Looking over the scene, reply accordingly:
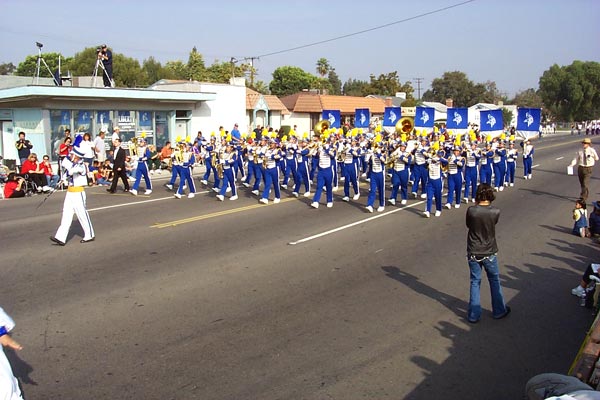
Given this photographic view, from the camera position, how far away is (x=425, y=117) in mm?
26875

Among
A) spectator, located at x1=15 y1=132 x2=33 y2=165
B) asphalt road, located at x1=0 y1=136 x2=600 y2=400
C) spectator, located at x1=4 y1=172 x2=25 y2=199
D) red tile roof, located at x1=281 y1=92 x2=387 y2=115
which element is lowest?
asphalt road, located at x1=0 y1=136 x2=600 y2=400

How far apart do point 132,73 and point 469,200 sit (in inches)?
2250

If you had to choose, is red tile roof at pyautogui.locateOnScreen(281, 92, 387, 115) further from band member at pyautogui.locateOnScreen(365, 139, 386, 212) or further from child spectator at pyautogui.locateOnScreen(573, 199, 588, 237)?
child spectator at pyautogui.locateOnScreen(573, 199, 588, 237)

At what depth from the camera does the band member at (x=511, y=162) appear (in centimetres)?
2064

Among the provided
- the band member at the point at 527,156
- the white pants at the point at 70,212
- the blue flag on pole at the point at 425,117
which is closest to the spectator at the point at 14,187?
the white pants at the point at 70,212

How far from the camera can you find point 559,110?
94.5m

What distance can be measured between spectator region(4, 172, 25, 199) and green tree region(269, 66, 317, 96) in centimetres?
6091

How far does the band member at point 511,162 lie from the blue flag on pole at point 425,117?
19.1 ft

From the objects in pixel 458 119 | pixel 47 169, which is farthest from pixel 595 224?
pixel 47 169

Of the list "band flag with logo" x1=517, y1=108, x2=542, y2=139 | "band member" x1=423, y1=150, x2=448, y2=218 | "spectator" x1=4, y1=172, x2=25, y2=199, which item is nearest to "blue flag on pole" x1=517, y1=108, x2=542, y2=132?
"band flag with logo" x1=517, y1=108, x2=542, y2=139

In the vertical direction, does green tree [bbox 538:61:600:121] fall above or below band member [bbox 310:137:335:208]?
above

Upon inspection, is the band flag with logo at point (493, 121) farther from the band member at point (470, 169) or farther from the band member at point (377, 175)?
the band member at point (377, 175)

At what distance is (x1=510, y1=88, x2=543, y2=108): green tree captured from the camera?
103 meters

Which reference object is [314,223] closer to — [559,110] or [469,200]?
[469,200]
